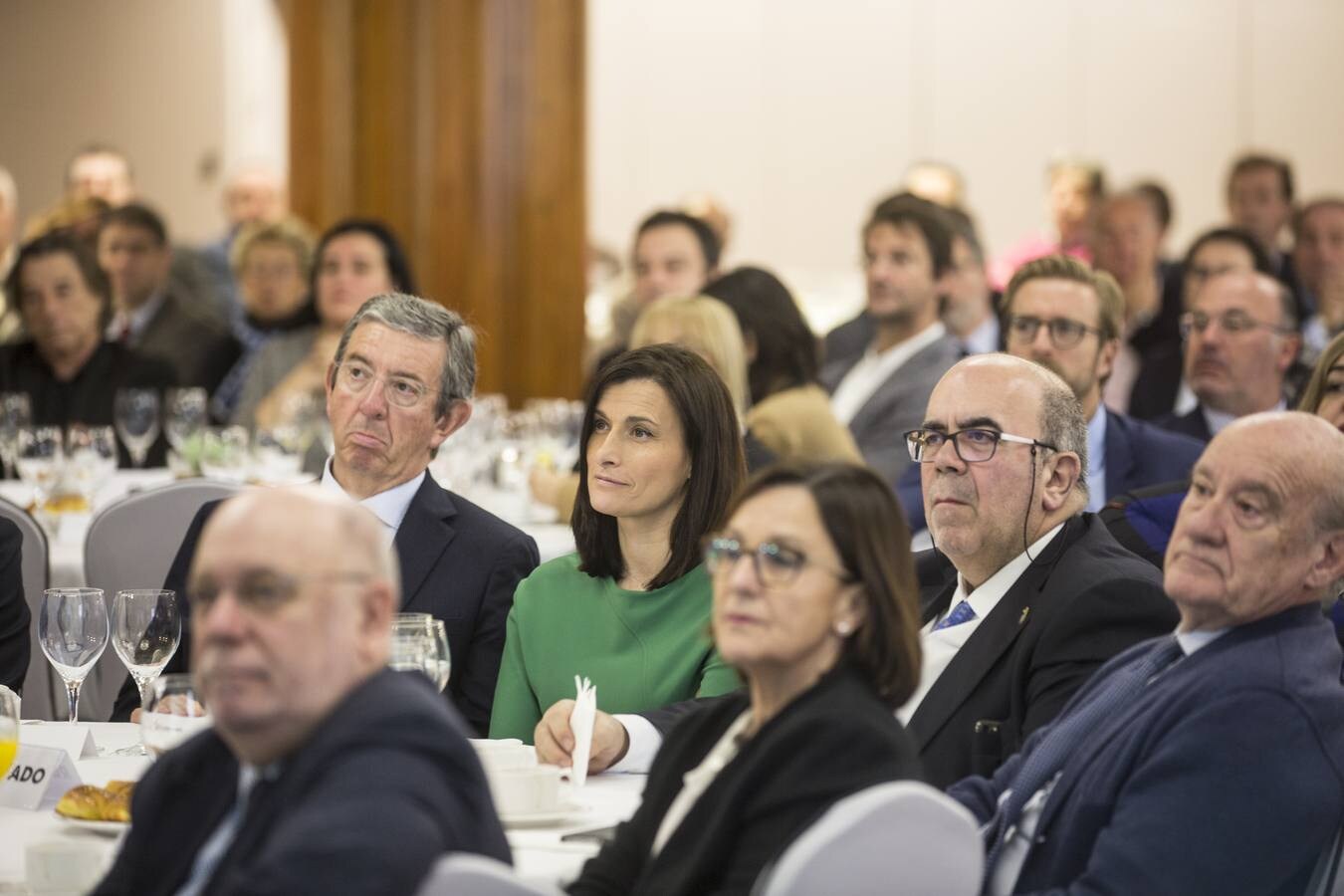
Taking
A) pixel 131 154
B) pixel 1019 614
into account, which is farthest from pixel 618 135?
pixel 1019 614

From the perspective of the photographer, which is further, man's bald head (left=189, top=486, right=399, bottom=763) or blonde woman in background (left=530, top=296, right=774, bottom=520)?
blonde woman in background (left=530, top=296, right=774, bottom=520)

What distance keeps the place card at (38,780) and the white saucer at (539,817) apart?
586 millimetres

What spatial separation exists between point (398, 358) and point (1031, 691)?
4.39 feet

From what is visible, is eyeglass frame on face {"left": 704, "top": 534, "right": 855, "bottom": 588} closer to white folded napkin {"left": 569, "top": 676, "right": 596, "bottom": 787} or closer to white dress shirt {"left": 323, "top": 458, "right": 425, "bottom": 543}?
white folded napkin {"left": 569, "top": 676, "right": 596, "bottom": 787}

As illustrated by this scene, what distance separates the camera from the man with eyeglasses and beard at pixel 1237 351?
5234mm

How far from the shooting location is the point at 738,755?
6.77 feet

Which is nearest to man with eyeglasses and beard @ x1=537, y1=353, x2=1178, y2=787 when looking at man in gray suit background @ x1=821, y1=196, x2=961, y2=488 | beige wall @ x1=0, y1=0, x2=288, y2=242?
man in gray suit background @ x1=821, y1=196, x2=961, y2=488

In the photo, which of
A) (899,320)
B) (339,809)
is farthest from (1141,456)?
(339,809)

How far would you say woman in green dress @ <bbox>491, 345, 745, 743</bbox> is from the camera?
3096mm

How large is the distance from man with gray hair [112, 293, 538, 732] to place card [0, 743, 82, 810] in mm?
813

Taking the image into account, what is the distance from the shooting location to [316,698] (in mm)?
1784

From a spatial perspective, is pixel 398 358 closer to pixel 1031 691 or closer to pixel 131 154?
pixel 1031 691

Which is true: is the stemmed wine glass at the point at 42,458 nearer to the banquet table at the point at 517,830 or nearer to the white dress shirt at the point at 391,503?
the white dress shirt at the point at 391,503

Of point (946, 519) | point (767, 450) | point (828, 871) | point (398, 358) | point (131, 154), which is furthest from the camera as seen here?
point (131, 154)
